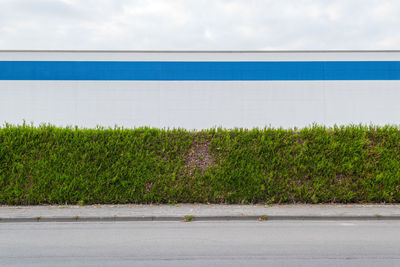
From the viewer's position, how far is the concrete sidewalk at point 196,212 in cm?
812

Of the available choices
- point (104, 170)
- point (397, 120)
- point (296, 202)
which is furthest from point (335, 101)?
point (104, 170)

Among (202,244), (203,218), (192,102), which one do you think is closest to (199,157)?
(203,218)

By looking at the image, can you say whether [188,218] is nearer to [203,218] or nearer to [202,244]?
[203,218]

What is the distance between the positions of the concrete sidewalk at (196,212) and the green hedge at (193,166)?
41 cm

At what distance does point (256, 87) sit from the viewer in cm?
1461

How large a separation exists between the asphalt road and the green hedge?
74.5 inches

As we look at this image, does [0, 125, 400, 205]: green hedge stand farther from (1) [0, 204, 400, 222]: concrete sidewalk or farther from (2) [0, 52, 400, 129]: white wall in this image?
(2) [0, 52, 400, 129]: white wall

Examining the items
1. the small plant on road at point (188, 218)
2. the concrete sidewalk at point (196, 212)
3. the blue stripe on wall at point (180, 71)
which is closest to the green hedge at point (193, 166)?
the concrete sidewalk at point (196, 212)

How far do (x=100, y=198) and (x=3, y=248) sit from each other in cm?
380

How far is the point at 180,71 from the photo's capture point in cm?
1471

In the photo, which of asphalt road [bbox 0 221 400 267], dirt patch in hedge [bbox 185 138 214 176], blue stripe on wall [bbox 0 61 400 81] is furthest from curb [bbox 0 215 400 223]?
blue stripe on wall [bbox 0 61 400 81]

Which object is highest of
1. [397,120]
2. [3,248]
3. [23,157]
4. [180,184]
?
[397,120]

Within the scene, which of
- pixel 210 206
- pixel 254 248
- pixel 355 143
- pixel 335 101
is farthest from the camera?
pixel 335 101

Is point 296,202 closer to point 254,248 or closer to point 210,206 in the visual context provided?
point 210,206
